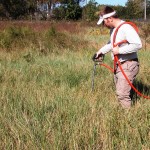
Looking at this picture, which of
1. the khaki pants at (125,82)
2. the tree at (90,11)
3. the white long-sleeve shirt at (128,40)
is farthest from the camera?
the tree at (90,11)

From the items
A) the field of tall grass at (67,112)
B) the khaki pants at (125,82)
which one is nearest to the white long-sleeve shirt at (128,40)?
the khaki pants at (125,82)

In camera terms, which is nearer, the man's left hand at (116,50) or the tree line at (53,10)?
the man's left hand at (116,50)

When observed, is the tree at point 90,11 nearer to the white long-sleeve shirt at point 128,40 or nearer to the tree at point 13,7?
the tree at point 13,7

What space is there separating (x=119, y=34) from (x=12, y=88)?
1.94 meters

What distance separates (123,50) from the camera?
4258 millimetres

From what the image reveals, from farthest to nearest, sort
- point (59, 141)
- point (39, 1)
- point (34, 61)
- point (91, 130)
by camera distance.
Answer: point (39, 1) < point (34, 61) < point (91, 130) < point (59, 141)

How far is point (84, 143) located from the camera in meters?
3.31

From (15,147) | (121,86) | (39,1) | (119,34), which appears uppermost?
(39,1)

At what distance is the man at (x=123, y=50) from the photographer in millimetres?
4223

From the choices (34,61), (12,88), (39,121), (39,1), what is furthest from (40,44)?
(39,1)

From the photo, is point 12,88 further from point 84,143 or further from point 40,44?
point 40,44

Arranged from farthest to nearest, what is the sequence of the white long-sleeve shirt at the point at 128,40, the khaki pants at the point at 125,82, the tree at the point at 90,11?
the tree at the point at 90,11 < the khaki pants at the point at 125,82 < the white long-sleeve shirt at the point at 128,40

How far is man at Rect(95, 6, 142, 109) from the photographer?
4.22 m

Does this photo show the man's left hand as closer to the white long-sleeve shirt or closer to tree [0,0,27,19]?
the white long-sleeve shirt
